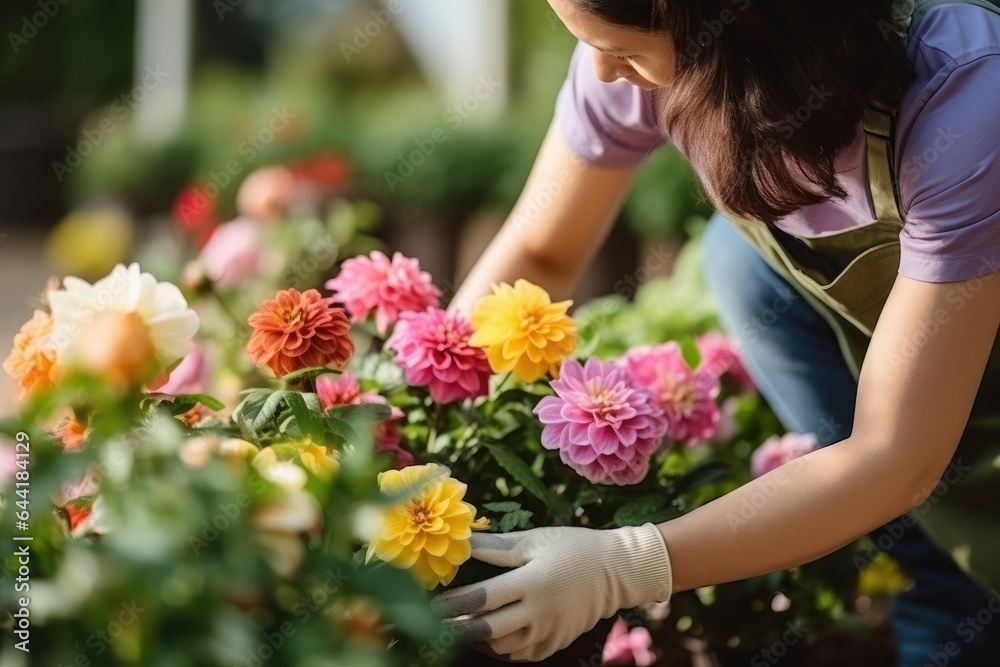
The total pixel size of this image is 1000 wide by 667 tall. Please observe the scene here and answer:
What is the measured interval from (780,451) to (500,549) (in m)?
0.75

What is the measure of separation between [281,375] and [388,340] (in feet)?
0.66

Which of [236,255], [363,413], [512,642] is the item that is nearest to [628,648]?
[512,642]

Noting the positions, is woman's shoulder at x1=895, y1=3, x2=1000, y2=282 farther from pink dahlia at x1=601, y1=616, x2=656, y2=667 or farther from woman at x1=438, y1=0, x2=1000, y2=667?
pink dahlia at x1=601, y1=616, x2=656, y2=667

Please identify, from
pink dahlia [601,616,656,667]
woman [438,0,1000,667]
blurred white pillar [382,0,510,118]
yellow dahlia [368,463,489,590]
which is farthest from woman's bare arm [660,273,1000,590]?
blurred white pillar [382,0,510,118]

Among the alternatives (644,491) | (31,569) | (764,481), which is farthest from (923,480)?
(31,569)

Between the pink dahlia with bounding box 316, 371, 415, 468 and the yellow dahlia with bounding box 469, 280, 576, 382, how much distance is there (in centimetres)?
13

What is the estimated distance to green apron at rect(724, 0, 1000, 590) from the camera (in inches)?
50.3

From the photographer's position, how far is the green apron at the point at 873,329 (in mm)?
1277

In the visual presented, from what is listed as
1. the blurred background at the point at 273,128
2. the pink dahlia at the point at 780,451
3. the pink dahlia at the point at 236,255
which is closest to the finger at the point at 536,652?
the pink dahlia at the point at 780,451

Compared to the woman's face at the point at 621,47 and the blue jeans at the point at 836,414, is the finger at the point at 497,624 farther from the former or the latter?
the blue jeans at the point at 836,414

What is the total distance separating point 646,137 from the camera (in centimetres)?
146

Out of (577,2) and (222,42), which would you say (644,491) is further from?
(222,42)

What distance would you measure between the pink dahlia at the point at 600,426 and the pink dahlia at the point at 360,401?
157mm

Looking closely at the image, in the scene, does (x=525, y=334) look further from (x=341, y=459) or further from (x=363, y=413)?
(x=341, y=459)
